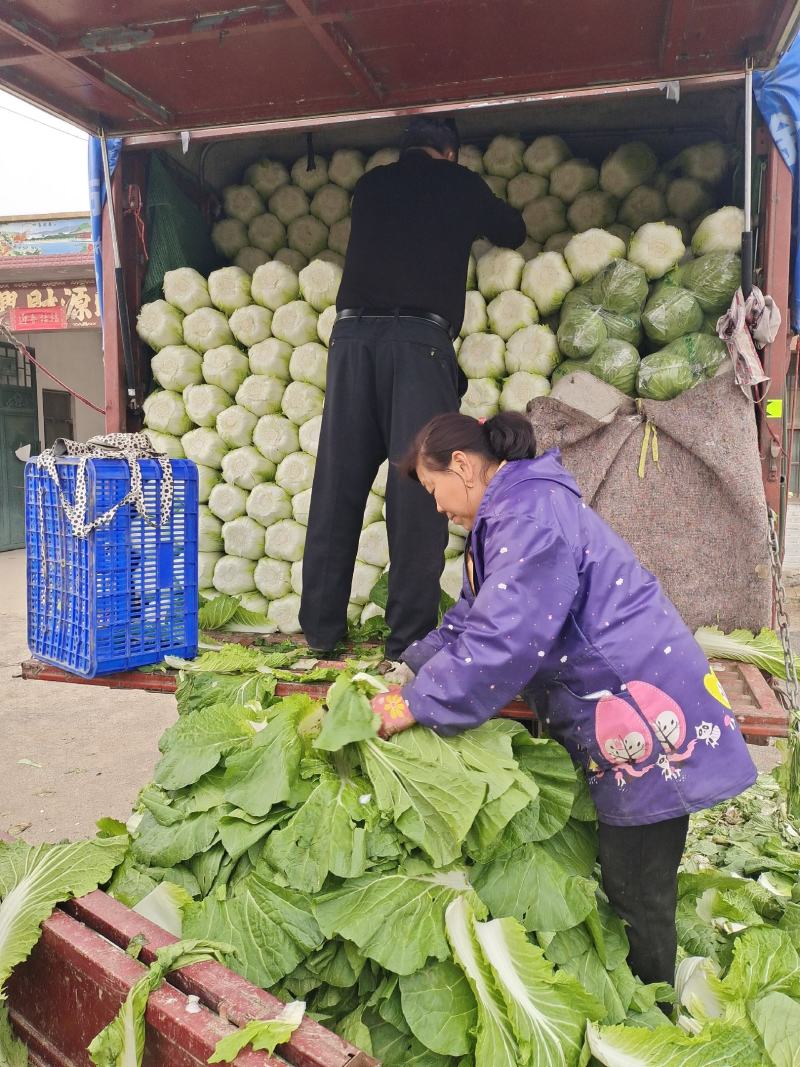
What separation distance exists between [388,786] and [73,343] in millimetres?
12582

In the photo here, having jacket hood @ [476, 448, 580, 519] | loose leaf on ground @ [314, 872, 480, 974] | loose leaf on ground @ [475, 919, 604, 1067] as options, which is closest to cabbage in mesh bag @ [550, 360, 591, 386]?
jacket hood @ [476, 448, 580, 519]

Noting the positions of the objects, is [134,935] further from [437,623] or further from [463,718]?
[437,623]

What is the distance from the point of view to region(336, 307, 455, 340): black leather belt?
3514 millimetres

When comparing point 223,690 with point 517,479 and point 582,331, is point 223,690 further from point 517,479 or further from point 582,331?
point 582,331

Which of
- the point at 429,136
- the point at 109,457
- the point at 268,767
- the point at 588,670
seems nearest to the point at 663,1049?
the point at 588,670

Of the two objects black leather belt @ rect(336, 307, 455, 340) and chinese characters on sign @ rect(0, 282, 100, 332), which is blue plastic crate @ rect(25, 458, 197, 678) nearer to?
black leather belt @ rect(336, 307, 455, 340)

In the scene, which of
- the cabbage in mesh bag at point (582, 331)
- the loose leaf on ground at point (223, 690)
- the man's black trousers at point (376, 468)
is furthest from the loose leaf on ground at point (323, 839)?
the cabbage in mesh bag at point (582, 331)

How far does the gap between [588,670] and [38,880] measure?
148 cm

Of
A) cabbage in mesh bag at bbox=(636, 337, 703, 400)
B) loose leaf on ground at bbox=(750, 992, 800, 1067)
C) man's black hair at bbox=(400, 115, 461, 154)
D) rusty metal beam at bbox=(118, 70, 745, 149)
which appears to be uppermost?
rusty metal beam at bbox=(118, 70, 745, 149)

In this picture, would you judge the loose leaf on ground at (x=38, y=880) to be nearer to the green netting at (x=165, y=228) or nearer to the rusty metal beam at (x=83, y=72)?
the rusty metal beam at (x=83, y=72)

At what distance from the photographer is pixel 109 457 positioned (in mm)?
3172

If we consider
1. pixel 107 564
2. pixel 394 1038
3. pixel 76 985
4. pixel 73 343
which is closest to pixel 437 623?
pixel 107 564

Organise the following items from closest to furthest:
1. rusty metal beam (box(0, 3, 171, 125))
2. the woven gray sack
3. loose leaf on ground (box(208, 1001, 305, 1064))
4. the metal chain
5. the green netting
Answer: loose leaf on ground (box(208, 1001, 305, 1064)) < the metal chain < rusty metal beam (box(0, 3, 171, 125)) < the woven gray sack < the green netting

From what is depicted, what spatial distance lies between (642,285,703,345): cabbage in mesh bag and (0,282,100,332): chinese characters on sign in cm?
737
